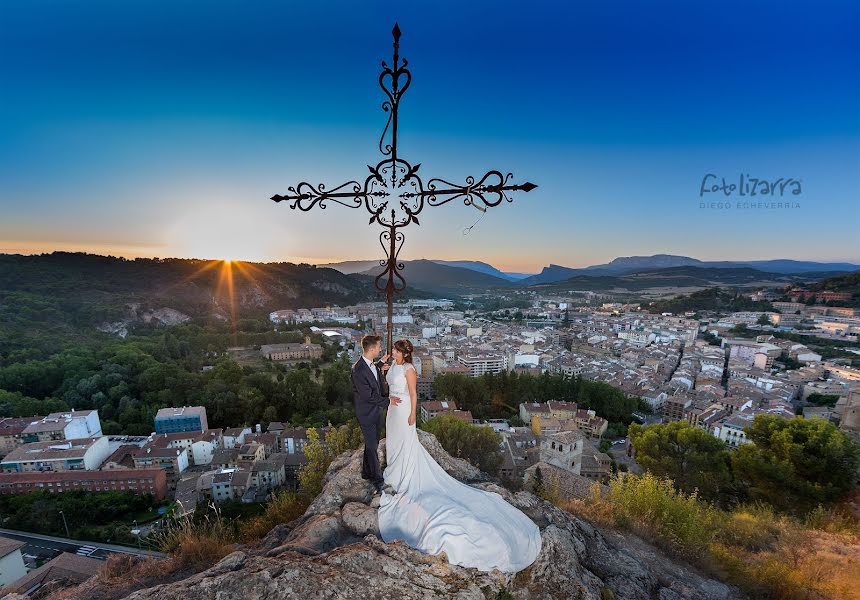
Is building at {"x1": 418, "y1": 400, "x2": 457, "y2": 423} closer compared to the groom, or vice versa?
the groom

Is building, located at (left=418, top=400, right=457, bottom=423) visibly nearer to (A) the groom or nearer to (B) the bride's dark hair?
(A) the groom

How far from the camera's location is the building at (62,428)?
997 inches

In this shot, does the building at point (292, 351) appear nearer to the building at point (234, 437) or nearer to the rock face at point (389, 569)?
the building at point (234, 437)

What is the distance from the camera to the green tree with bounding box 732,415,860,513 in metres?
10.7

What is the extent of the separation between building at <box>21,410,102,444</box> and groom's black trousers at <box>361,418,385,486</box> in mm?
31820

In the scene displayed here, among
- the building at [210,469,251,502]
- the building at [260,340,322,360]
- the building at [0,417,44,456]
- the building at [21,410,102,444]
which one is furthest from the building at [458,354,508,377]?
the building at [0,417,44,456]

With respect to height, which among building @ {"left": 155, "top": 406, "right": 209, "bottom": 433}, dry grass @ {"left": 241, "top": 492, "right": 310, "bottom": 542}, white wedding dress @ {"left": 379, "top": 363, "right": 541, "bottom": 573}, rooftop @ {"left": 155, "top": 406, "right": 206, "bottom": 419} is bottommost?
building @ {"left": 155, "top": 406, "right": 209, "bottom": 433}

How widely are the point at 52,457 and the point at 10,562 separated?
1244 cm

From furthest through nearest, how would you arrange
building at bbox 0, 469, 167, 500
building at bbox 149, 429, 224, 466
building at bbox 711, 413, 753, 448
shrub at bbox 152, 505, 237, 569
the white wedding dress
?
building at bbox 711, 413, 753, 448 < building at bbox 149, 429, 224, 466 < building at bbox 0, 469, 167, 500 < shrub at bbox 152, 505, 237, 569 < the white wedding dress

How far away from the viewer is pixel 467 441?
1056 centimetres

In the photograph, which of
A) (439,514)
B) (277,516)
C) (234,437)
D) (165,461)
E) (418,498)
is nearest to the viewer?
(439,514)

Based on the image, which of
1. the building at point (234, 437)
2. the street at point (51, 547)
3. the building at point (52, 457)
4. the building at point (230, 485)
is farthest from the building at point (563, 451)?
the building at point (52, 457)

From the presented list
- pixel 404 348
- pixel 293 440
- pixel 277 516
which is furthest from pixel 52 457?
pixel 404 348

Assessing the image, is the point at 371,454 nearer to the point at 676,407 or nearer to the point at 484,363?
the point at 676,407
